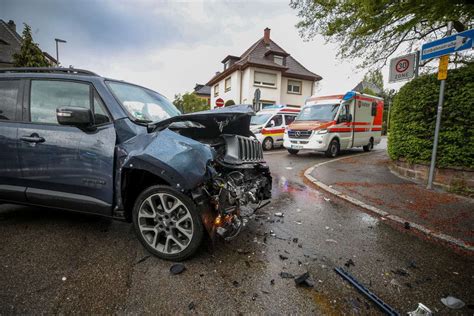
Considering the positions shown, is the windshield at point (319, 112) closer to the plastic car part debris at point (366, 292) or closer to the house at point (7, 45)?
the plastic car part debris at point (366, 292)

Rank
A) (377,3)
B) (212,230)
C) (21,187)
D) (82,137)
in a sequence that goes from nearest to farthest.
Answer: (212,230) → (82,137) → (21,187) → (377,3)

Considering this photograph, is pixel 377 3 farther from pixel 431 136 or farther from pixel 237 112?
pixel 237 112

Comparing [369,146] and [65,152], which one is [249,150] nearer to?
[65,152]

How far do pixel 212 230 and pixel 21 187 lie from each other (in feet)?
7.99

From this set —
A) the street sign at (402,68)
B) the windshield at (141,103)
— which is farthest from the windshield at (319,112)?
the windshield at (141,103)

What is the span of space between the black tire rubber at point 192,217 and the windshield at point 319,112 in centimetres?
913

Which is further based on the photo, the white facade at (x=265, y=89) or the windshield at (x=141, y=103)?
the white facade at (x=265, y=89)

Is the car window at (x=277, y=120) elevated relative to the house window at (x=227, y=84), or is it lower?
lower

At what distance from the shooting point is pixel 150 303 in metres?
1.90

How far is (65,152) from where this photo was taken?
2684 mm

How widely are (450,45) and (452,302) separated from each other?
4.93 m

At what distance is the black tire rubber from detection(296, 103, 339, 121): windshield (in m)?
9.13

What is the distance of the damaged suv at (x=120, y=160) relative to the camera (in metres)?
2.39

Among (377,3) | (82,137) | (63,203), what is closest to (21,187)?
(63,203)
